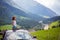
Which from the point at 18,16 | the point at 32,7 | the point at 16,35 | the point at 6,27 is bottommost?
Result: the point at 16,35

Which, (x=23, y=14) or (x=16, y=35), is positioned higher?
(x=23, y=14)

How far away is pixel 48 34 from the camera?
3918 millimetres

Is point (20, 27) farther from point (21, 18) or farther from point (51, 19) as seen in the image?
point (51, 19)

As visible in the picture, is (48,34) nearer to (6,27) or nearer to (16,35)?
(16,35)

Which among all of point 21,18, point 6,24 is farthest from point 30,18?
point 6,24

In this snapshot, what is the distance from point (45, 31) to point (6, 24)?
615mm

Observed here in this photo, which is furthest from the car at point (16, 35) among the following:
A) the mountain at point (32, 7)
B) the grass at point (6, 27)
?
Answer: the mountain at point (32, 7)

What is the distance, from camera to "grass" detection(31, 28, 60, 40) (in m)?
3.87

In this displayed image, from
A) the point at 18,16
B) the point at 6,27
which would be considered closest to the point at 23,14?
the point at 18,16

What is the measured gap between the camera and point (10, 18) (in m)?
Result: 3.84

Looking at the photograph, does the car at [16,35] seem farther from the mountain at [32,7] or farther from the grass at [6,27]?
the mountain at [32,7]

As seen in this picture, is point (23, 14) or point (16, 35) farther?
point (23, 14)

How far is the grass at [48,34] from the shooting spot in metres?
3.87

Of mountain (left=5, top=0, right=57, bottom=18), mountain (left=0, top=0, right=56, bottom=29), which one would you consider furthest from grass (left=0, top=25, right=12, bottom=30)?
mountain (left=5, top=0, right=57, bottom=18)
